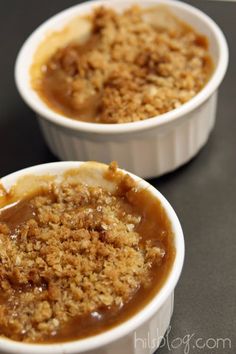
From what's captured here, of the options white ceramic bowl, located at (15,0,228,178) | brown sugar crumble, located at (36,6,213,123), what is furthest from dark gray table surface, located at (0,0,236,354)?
brown sugar crumble, located at (36,6,213,123)

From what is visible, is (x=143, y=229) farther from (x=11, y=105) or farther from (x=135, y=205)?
(x=11, y=105)

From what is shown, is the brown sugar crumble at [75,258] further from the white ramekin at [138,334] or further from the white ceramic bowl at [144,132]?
the white ceramic bowl at [144,132]

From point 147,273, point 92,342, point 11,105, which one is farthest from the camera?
point 11,105

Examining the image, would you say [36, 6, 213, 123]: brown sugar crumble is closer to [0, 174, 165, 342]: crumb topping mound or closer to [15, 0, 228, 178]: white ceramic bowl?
[15, 0, 228, 178]: white ceramic bowl

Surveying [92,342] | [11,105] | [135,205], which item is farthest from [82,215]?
[11,105]

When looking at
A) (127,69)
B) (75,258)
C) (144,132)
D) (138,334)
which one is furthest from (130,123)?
(138,334)

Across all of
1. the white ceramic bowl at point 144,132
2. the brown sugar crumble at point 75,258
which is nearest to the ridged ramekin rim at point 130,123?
the white ceramic bowl at point 144,132
